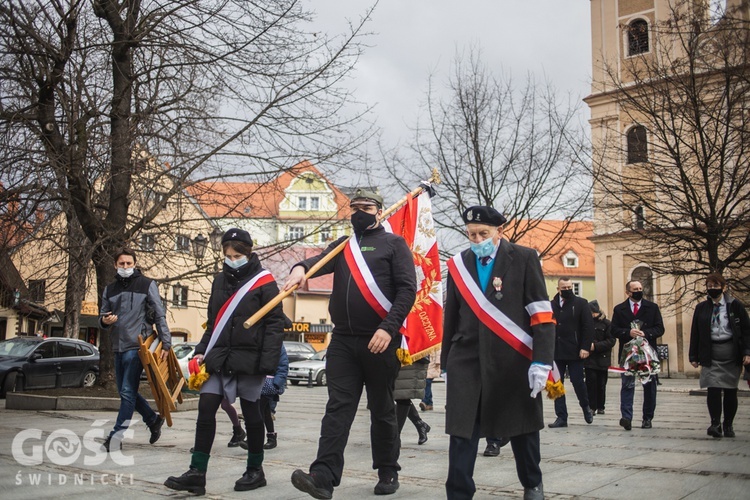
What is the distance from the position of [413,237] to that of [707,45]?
1454 cm

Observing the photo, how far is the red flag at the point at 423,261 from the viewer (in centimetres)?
735

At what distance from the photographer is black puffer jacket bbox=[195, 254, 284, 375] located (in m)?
5.77

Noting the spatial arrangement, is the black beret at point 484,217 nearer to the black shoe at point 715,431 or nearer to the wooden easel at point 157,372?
the wooden easel at point 157,372

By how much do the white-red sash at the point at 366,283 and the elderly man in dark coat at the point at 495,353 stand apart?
2.16 feet

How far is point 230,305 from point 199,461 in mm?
1170

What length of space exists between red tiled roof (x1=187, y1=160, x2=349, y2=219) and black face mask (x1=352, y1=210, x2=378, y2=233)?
305 inches

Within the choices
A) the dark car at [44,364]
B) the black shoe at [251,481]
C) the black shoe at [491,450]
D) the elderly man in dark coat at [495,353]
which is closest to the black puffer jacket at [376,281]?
the elderly man in dark coat at [495,353]

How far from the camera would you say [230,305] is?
590 cm

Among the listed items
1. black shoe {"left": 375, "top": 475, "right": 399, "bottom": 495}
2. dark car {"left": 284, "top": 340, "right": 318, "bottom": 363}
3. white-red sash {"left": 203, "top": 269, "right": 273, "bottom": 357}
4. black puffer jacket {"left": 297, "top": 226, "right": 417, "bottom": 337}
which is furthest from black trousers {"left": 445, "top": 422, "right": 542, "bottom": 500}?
dark car {"left": 284, "top": 340, "right": 318, "bottom": 363}

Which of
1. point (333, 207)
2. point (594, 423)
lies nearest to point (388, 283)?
point (594, 423)

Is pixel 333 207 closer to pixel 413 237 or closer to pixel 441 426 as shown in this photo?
pixel 441 426

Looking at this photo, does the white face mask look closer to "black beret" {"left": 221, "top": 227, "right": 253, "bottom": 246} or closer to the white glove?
"black beret" {"left": 221, "top": 227, "right": 253, "bottom": 246}

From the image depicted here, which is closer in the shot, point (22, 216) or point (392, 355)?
point (392, 355)

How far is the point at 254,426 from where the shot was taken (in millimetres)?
5816
